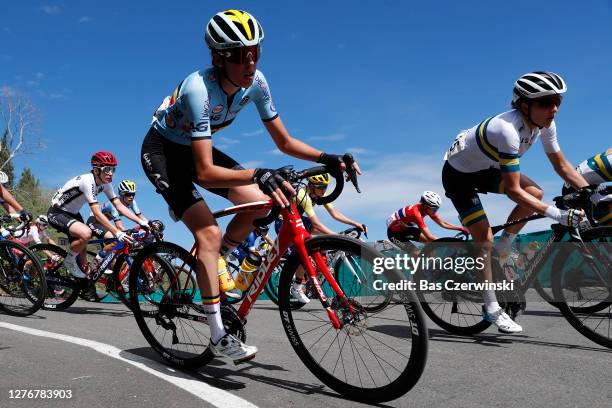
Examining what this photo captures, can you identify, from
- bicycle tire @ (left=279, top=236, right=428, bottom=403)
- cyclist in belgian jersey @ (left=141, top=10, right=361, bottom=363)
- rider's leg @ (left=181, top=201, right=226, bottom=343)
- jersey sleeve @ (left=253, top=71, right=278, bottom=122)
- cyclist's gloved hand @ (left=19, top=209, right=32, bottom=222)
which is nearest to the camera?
bicycle tire @ (left=279, top=236, right=428, bottom=403)

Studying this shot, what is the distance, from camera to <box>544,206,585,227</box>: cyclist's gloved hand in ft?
14.6

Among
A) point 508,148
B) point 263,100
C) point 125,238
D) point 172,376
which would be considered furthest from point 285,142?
point 125,238

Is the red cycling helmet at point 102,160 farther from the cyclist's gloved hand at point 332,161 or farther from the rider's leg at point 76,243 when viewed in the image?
the cyclist's gloved hand at point 332,161

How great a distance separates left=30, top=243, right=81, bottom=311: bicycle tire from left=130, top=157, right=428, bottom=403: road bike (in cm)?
512

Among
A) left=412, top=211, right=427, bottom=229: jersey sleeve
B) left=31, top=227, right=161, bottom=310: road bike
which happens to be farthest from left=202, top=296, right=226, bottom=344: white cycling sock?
left=412, top=211, right=427, bottom=229: jersey sleeve

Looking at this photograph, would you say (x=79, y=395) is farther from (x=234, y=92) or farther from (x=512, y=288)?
(x=512, y=288)

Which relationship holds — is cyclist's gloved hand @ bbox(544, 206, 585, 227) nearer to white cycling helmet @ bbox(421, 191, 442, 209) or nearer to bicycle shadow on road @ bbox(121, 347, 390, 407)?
bicycle shadow on road @ bbox(121, 347, 390, 407)

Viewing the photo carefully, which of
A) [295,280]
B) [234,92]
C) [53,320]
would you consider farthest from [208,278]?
[53,320]

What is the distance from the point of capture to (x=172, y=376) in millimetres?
3602

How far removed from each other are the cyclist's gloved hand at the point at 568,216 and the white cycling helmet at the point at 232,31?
9.97 feet

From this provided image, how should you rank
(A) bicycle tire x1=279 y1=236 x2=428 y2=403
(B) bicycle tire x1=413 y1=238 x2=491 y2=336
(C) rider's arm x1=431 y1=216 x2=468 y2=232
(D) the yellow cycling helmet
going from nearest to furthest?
(A) bicycle tire x1=279 y1=236 x2=428 y2=403 → (B) bicycle tire x1=413 y1=238 x2=491 y2=336 → (D) the yellow cycling helmet → (C) rider's arm x1=431 y1=216 x2=468 y2=232

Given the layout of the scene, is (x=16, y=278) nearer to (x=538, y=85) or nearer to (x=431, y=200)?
(x=431, y=200)

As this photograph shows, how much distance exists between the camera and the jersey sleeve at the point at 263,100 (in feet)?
12.7

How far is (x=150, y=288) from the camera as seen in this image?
A: 14.8ft
